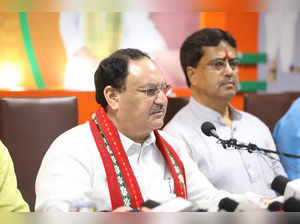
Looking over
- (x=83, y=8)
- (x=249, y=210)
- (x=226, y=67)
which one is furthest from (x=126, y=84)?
(x=249, y=210)

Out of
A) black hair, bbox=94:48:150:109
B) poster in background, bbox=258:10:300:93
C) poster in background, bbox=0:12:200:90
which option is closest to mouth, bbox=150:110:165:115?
black hair, bbox=94:48:150:109

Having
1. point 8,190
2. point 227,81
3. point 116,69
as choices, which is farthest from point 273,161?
point 8,190

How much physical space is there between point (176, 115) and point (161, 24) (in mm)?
2140

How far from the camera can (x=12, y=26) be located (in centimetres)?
399

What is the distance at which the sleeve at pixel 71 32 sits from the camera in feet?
13.7

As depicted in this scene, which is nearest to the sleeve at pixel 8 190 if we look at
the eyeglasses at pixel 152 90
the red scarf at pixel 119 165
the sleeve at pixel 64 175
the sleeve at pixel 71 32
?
the sleeve at pixel 64 175

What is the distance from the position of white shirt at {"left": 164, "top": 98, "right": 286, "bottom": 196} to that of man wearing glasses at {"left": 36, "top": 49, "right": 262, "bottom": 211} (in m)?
0.39

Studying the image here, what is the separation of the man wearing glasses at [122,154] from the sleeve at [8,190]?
0.07 meters

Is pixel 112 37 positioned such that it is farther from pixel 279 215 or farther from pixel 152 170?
pixel 279 215

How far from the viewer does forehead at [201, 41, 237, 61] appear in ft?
8.20

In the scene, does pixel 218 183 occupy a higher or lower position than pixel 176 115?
lower

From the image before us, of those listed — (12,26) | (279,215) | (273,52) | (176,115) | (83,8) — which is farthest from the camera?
(273,52)

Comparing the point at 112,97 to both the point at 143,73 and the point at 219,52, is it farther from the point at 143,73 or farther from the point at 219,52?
the point at 219,52

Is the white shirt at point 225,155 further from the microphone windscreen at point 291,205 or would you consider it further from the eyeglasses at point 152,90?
the microphone windscreen at point 291,205
